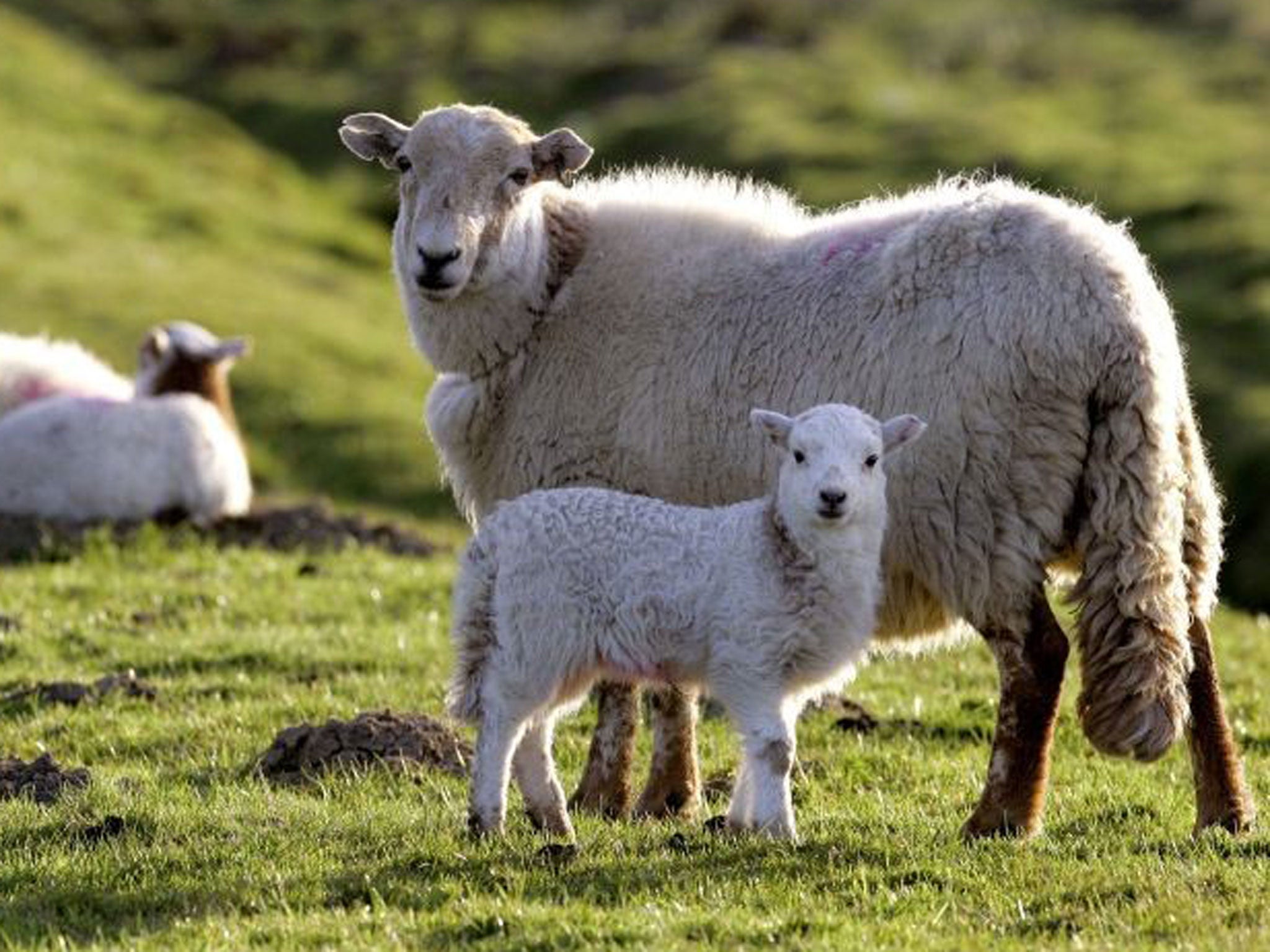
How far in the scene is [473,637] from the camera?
8.59 metres

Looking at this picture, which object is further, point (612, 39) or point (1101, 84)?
point (612, 39)

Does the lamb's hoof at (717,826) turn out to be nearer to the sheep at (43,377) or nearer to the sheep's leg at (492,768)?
the sheep's leg at (492,768)

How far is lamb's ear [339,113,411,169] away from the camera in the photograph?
34.1 ft

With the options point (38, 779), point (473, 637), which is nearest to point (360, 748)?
point (38, 779)

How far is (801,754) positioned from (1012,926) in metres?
3.62

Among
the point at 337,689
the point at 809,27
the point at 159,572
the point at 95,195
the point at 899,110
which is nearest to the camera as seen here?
the point at 337,689

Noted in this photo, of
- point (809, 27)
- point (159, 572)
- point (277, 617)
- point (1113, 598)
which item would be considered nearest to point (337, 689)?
point (277, 617)

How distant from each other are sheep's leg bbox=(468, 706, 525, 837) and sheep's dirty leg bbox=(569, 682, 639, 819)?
50.7 inches

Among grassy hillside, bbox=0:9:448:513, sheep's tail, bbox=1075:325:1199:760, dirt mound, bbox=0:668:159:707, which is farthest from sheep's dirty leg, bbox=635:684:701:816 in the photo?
grassy hillside, bbox=0:9:448:513

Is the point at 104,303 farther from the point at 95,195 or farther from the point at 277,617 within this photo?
the point at 277,617

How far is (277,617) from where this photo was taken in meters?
14.3

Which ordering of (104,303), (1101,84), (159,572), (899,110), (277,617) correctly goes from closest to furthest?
(277,617) < (159,572) < (104,303) < (899,110) < (1101,84)

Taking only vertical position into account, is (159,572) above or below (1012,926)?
above

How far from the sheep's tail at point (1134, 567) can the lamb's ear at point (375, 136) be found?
358 centimetres
